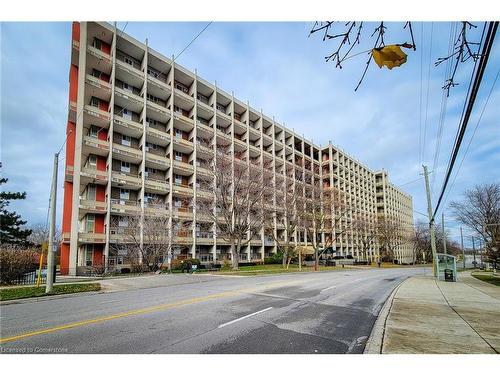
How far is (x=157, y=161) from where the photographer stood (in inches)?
1473

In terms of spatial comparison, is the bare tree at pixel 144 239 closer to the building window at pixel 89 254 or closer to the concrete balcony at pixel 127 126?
the building window at pixel 89 254

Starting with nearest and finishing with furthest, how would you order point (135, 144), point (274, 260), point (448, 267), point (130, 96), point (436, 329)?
point (436, 329)
point (448, 267)
point (130, 96)
point (135, 144)
point (274, 260)

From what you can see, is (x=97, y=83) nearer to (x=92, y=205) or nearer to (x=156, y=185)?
(x=156, y=185)

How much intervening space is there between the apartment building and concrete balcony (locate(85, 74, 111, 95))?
10cm

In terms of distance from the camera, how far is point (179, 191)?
128ft

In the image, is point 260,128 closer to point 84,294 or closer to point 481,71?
point 84,294

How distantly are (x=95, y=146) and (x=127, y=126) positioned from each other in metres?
4.71

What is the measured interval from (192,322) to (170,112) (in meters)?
36.2

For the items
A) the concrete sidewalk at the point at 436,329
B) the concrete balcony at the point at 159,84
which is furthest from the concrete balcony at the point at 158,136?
the concrete sidewalk at the point at 436,329

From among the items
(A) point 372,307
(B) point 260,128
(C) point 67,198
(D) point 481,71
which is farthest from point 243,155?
(D) point 481,71

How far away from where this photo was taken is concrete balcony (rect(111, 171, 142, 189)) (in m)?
32.8

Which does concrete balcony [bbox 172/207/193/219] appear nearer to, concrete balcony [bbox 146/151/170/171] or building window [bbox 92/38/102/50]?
concrete balcony [bbox 146/151/170/171]

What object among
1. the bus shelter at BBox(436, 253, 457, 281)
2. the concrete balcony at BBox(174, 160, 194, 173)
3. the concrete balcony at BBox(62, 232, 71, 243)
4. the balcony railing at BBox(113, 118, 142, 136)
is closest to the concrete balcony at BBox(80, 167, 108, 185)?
the concrete balcony at BBox(62, 232, 71, 243)

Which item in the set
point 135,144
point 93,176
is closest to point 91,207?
point 93,176
